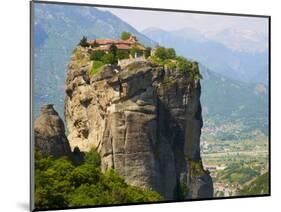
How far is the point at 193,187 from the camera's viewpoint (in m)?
10.6

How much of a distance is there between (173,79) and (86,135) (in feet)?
4.50

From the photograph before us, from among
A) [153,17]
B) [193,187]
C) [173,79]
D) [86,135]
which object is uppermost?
[153,17]

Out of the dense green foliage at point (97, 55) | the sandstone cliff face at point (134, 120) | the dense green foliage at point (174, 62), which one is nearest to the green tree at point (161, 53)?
the dense green foliage at point (174, 62)

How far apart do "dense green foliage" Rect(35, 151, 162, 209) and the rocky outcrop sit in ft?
0.31

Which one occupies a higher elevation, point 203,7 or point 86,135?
point 203,7

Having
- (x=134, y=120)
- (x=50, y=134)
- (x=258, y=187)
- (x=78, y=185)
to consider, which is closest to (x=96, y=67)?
(x=134, y=120)

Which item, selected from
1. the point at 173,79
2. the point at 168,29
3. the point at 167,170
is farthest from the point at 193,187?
the point at 168,29

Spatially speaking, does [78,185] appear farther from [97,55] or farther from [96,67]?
[97,55]

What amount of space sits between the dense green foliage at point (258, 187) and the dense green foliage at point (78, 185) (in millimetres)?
1518

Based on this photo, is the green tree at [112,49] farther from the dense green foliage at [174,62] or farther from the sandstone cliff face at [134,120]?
the dense green foliage at [174,62]

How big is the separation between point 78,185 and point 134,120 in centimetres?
110

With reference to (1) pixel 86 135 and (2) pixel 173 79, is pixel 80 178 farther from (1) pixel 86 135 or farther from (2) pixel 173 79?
(2) pixel 173 79

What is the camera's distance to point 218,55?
10.9 meters

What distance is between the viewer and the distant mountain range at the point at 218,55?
10.5 metres
